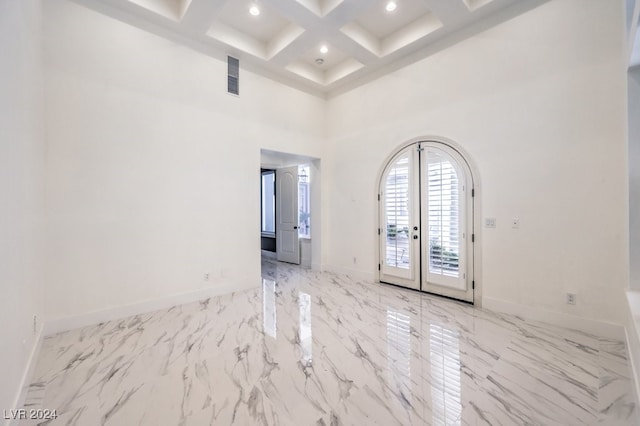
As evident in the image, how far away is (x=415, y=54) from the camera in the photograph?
431 centimetres

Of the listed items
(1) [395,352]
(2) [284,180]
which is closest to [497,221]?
(1) [395,352]

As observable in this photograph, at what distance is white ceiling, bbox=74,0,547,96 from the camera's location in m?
3.34

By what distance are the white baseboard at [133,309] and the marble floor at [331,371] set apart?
124 mm

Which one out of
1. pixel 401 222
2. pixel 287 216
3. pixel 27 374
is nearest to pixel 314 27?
pixel 401 222

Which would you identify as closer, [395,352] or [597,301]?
[395,352]

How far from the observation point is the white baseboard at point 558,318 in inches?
109

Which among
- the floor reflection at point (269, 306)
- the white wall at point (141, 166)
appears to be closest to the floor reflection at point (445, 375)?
the floor reflection at point (269, 306)

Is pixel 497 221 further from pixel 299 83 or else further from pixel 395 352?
pixel 299 83

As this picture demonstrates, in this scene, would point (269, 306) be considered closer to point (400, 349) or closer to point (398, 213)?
point (400, 349)

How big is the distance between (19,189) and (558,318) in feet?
16.9

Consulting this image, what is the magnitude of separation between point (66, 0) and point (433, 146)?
191 inches

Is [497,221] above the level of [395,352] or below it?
above

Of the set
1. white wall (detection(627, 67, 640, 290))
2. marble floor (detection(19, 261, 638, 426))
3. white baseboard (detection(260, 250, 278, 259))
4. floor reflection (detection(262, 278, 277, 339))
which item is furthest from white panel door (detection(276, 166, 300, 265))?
white wall (detection(627, 67, 640, 290))

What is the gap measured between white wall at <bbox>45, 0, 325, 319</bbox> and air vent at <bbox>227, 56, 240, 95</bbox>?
0.10 meters
